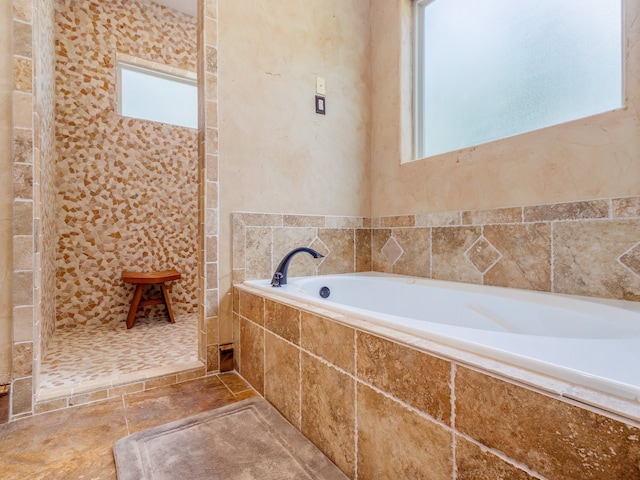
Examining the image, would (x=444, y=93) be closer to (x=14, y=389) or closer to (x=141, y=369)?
(x=141, y=369)

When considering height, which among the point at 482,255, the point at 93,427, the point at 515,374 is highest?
the point at 482,255

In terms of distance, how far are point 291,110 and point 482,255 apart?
1400mm

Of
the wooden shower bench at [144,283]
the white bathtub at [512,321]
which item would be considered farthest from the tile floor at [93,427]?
the wooden shower bench at [144,283]

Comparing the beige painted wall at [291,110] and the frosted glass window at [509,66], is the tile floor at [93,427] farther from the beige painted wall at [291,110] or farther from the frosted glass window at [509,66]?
the frosted glass window at [509,66]

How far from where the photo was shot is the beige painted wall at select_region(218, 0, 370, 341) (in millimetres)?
1869

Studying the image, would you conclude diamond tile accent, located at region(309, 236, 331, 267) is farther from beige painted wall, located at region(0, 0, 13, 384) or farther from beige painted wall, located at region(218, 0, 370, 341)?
beige painted wall, located at region(0, 0, 13, 384)

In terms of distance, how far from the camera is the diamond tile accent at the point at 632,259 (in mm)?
1217

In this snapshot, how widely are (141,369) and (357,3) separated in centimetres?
276

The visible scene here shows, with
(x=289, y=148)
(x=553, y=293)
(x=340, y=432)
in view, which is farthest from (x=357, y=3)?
(x=340, y=432)

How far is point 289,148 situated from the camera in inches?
81.5

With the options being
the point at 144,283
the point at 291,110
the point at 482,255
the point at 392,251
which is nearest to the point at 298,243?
the point at 392,251

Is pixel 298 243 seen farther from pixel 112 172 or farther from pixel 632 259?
pixel 112 172

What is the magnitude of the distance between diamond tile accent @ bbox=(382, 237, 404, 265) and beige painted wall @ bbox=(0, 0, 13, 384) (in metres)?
1.94

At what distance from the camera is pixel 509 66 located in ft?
5.69
